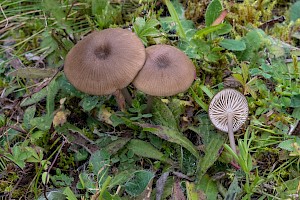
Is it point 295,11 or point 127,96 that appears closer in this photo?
point 127,96

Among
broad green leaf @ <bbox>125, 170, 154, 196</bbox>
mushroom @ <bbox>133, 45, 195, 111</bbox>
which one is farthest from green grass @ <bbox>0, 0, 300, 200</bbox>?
mushroom @ <bbox>133, 45, 195, 111</bbox>

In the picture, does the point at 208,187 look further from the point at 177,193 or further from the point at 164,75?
the point at 164,75

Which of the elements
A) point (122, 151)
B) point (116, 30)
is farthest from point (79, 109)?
point (116, 30)

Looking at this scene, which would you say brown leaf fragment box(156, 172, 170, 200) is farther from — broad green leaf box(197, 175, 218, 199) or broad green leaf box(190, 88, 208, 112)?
broad green leaf box(190, 88, 208, 112)

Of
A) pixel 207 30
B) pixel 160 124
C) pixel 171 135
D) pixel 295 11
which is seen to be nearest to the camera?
pixel 171 135

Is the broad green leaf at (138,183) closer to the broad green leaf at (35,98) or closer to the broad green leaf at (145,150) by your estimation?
the broad green leaf at (145,150)

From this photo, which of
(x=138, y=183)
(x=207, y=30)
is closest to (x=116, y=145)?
(x=138, y=183)

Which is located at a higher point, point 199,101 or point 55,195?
point 199,101

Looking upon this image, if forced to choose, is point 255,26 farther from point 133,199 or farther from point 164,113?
point 133,199
